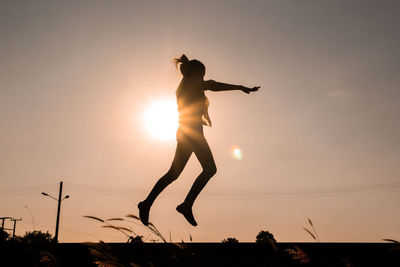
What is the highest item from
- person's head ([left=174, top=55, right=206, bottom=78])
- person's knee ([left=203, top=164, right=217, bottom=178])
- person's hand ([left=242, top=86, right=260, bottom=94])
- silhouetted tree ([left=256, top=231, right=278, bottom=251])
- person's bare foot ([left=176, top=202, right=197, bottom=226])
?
person's head ([left=174, top=55, right=206, bottom=78])

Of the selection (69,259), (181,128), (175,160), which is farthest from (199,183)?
(69,259)

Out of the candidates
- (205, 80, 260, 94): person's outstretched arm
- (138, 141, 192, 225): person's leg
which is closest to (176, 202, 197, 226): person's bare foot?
(138, 141, 192, 225): person's leg

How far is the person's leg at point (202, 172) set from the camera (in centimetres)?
500

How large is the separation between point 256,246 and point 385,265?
1.56 m

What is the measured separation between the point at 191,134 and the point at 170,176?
0.70m

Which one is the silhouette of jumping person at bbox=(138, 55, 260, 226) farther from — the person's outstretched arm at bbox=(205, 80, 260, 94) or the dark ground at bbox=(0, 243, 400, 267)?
the dark ground at bbox=(0, 243, 400, 267)

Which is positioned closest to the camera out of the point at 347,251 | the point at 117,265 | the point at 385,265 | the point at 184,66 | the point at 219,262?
the point at 117,265

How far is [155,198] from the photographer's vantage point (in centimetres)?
507

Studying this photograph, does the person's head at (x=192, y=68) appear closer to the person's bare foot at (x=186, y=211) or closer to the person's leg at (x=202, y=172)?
the person's leg at (x=202, y=172)

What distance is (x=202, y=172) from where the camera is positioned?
5.08 m

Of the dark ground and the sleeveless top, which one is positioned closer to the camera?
the dark ground

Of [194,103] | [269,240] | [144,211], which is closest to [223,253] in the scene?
[269,240]

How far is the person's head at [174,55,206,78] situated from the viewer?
537 centimetres

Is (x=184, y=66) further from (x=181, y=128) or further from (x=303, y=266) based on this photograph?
(x=303, y=266)
